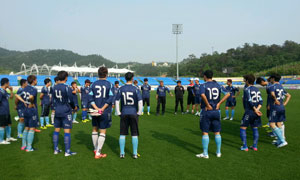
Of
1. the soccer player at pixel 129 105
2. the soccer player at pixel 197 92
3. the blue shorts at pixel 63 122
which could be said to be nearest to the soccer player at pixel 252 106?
the soccer player at pixel 129 105

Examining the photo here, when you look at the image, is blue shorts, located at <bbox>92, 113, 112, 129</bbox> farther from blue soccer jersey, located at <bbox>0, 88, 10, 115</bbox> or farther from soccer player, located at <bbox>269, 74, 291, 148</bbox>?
soccer player, located at <bbox>269, 74, 291, 148</bbox>

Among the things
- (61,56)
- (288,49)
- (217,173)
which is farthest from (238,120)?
(61,56)

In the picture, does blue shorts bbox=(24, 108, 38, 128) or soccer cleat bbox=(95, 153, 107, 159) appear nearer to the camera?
soccer cleat bbox=(95, 153, 107, 159)

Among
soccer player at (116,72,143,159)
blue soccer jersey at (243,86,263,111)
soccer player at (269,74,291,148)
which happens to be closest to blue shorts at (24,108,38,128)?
Answer: soccer player at (116,72,143,159)

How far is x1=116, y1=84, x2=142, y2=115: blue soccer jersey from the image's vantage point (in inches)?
214

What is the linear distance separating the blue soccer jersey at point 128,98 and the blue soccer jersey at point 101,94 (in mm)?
283

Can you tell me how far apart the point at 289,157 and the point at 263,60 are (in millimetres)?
93511

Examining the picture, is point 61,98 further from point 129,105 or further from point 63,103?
point 129,105

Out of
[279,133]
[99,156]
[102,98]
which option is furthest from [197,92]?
[99,156]

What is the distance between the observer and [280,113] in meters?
6.68

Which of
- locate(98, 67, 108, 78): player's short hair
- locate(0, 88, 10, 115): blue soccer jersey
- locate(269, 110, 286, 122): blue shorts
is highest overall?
locate(98, 67, 108, 78): player's short hair

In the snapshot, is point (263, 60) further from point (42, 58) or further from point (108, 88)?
point (42, 58)

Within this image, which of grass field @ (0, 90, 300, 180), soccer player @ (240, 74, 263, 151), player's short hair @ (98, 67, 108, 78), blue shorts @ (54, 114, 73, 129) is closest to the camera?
grass field @ (0, 90, 300, 180)

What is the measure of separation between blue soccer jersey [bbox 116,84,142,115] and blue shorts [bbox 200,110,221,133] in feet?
6.10
